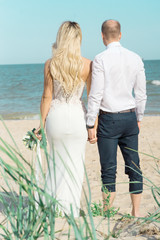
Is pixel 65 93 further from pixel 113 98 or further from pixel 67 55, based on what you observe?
pixel 113 98

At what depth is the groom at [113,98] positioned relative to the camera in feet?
10.0

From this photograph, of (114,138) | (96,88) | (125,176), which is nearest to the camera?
(96,88)

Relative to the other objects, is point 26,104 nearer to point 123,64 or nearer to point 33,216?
point 123,64

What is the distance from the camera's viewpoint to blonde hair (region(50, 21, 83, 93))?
Result: 3092mm

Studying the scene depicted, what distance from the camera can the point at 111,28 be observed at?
10.1 ft

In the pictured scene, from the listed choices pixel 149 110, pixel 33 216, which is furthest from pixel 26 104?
pixel 33 216

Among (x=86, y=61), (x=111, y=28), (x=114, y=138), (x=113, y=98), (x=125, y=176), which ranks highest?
(x=111, y=28)

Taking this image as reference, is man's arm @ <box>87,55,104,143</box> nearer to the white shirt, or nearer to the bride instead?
the white shirt

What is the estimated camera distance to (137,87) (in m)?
3.26

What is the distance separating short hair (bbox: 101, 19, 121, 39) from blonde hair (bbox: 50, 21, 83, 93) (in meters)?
0.25

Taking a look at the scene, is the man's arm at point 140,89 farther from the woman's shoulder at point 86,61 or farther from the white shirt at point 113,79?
the woman's shoulder at point 86,61

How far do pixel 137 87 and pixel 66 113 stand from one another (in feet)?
2.47

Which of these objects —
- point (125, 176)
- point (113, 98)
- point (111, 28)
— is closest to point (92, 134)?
point (113, 98)

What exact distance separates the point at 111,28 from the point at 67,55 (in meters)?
0.49
